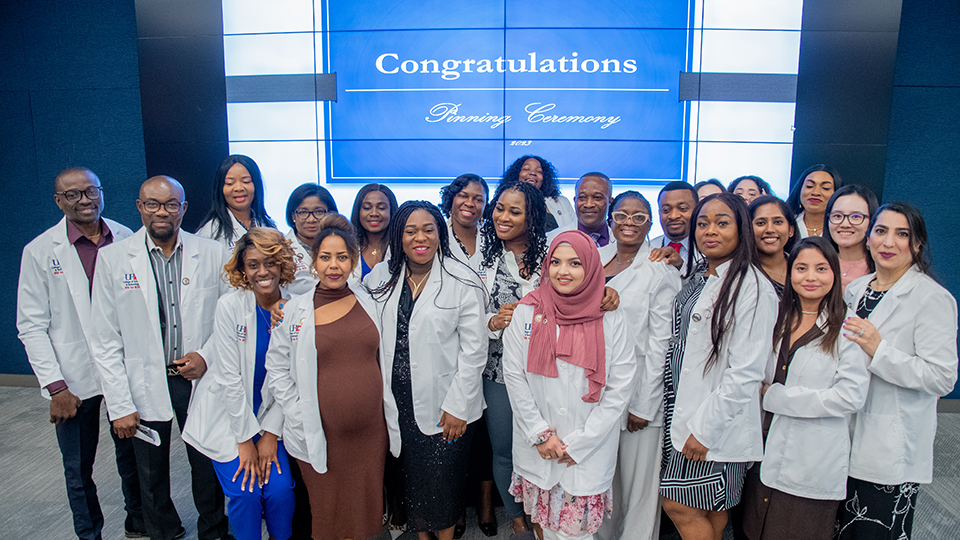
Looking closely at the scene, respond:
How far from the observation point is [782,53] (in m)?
4.95

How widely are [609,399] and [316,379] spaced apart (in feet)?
4.59

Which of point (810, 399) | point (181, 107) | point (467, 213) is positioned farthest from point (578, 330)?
point (181, 107)

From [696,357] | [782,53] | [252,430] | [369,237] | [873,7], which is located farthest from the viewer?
[782,53]

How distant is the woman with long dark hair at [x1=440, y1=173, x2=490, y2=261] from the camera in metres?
3.40

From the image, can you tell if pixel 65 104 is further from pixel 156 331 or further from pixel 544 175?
pixel 544 175

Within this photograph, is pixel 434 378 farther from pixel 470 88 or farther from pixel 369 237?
pixel 470 88

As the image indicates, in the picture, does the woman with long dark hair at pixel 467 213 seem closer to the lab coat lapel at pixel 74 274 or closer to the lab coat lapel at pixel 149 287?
the lab coat lapel at pixel 149 287

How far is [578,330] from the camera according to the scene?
233 cm

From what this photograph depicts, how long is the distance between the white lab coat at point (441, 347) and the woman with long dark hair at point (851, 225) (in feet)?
7.00

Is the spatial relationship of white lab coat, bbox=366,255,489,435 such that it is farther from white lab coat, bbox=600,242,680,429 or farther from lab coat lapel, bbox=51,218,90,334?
lab coat lapel, bbox=51,218,90,334

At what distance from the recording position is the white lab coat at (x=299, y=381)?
2.41 m

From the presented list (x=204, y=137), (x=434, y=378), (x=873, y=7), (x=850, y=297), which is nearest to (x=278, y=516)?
(x=434, y=378)

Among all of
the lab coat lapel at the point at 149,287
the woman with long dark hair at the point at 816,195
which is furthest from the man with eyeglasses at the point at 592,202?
the lab coat lapel at the point at 149,287

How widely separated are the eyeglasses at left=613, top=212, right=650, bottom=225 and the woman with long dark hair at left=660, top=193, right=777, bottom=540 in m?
0.37
